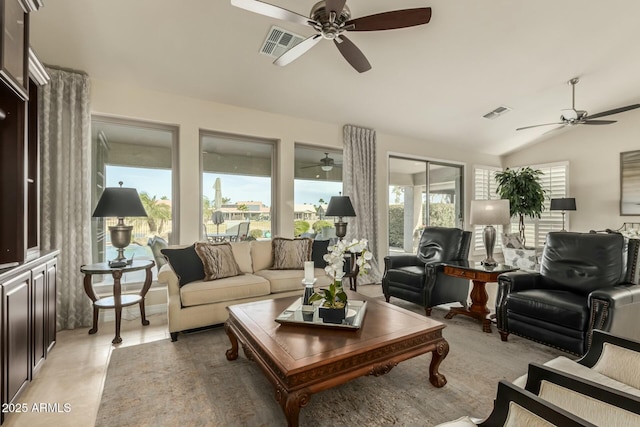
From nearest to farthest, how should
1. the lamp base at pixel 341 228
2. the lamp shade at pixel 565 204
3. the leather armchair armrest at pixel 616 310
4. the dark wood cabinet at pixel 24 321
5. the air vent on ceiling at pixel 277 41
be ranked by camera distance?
the dark wood cabinet at pixel 24 321, the leather armchair armrest at pixel 616 310, the air vent on ceiling at pixel 277 41, the lamp base at pixel 341 228, the lamp shade at pixel 565 204

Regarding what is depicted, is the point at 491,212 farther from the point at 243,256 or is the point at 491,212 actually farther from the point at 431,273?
the point at 243,256

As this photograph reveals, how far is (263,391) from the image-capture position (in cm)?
208

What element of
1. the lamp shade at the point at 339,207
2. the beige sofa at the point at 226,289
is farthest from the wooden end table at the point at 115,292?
the lamp shade at the point at 339,207

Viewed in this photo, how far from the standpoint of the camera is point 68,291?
3262 mm

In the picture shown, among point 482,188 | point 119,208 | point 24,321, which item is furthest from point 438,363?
point 482,188

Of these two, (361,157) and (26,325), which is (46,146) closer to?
(26,325)

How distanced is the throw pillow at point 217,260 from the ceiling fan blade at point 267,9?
2.35 metres

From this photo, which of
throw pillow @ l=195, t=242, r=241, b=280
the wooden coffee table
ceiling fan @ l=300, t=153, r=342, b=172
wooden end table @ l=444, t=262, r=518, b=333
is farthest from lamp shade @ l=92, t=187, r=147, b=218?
wooden end table @ l=444, t=262, r=518, b=333

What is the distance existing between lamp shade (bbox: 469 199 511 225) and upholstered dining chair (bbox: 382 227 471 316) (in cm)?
47

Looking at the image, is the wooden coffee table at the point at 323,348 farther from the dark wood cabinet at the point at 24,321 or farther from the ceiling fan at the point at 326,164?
the ceiling fan at the point at 326,164

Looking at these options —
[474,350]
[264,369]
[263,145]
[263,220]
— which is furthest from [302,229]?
[264,369]

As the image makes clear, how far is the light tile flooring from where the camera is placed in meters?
1.84

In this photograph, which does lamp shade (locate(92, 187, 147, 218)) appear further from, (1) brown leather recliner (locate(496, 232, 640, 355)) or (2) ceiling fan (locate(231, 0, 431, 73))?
(1) brown leather recliner (locate(496, 232, 640, 355))

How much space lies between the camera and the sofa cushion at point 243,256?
147 inches
